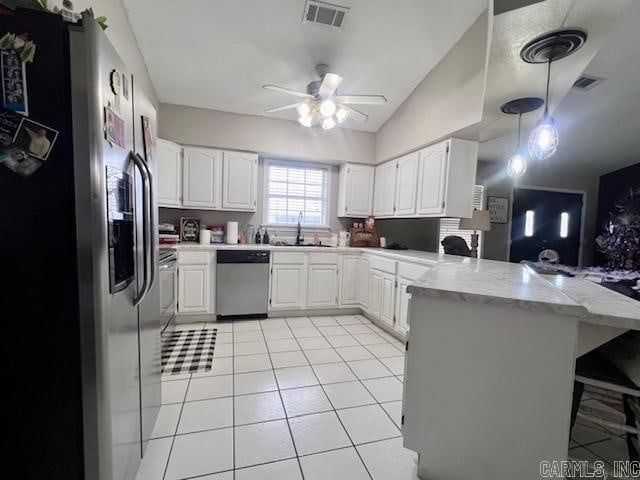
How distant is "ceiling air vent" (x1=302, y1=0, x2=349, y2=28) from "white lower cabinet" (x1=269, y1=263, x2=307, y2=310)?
2561mm

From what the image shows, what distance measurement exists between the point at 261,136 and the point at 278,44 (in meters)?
1.31

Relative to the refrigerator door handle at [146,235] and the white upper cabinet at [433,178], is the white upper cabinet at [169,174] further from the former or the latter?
the white upper cabinet at [433,178]

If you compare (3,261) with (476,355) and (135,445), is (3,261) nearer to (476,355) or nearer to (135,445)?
(135,445)

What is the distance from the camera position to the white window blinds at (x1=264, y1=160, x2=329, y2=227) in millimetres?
4285

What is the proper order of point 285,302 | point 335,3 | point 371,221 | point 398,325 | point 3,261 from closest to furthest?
point 3,261 → point 335,3 → point 398,325 → point 285,302 → point 371,221

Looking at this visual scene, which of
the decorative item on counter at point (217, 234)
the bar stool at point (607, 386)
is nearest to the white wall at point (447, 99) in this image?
the bar stool at point (607, 386)

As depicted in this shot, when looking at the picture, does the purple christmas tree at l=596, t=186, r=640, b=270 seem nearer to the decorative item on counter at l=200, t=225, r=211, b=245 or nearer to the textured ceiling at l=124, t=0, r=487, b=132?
the textured ceiling at l=124, t=0, r=487, b=132

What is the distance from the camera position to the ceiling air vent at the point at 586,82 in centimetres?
292

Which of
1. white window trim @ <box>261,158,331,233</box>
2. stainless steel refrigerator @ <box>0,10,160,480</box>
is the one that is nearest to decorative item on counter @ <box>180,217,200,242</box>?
white window trim @ <box>261,158,331,233</box>

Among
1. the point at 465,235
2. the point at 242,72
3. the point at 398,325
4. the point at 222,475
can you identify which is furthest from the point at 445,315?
the point at 242,72

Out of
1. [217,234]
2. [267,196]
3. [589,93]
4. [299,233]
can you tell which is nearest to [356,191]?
[299,233]

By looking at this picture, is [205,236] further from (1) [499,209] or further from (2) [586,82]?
(1) [499,209]

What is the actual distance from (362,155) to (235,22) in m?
2.34

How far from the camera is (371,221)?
423cm
